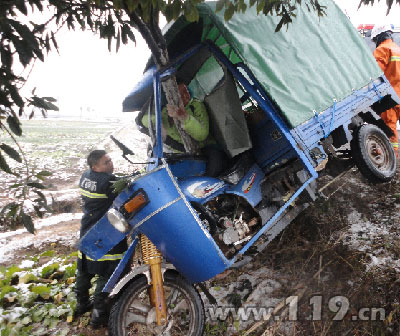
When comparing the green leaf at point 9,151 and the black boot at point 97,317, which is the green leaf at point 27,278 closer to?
the black boot at point 97,317

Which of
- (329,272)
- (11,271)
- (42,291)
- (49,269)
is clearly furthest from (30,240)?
(329,272)

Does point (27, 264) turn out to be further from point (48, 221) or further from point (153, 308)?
point (153, 308)

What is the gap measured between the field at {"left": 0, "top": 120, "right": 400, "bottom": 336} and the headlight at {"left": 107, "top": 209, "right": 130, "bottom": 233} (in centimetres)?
49

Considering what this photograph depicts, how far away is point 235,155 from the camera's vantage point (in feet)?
10.4

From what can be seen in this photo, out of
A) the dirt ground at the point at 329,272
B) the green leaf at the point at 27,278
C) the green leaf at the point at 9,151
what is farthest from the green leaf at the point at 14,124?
the green leaf at the point at 27,278

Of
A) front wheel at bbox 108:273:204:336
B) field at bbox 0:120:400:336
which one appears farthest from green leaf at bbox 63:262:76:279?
front wheel at bbox 108:273:204:336

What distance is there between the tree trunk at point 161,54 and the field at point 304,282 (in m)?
1.50

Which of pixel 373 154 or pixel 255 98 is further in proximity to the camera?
pixel 373 154

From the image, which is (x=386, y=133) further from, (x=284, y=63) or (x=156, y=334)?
(x=156, y=334)

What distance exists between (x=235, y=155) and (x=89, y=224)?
1881 mm

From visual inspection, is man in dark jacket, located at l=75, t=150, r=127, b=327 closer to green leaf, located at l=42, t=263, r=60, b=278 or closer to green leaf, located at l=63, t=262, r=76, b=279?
green leaf, located at l=63, t=262, r=76, b=279

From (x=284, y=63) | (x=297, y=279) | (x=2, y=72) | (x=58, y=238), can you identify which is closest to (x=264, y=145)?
(x=284, y=63)

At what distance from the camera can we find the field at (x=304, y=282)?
271 cm

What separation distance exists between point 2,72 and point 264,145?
283cm
